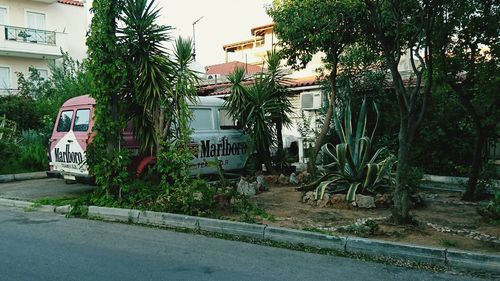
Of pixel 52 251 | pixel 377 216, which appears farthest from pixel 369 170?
pixel 52 251

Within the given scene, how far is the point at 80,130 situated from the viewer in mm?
9164

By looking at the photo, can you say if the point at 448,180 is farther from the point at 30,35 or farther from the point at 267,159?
the point at 30,35

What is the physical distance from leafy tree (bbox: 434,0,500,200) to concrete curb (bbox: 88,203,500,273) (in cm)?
369

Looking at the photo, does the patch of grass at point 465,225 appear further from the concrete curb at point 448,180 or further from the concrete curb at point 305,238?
the concrete curb at point 448,180

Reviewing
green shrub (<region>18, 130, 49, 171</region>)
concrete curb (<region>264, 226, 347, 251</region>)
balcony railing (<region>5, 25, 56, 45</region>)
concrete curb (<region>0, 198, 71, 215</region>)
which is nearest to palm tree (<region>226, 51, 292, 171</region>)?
concrete curb (<region>0, 198, 71, 215</region>)

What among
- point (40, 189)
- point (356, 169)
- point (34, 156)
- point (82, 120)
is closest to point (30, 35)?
point (34, 156)

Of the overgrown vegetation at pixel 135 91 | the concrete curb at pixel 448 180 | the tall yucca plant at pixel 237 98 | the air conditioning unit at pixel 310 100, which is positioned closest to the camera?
the overgrown vegetation at pixel 135 91

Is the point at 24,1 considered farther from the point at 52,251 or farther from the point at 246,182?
the point at 52,251

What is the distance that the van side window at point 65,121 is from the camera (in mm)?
9501

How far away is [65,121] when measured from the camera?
9.61 m

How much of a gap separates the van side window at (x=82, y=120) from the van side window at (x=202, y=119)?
7.74 feet

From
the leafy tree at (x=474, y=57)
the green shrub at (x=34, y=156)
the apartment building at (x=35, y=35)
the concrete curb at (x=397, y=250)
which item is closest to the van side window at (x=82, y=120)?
the green shrub at (x=34, y=156)

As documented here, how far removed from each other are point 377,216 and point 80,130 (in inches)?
246

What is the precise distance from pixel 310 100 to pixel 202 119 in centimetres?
511
